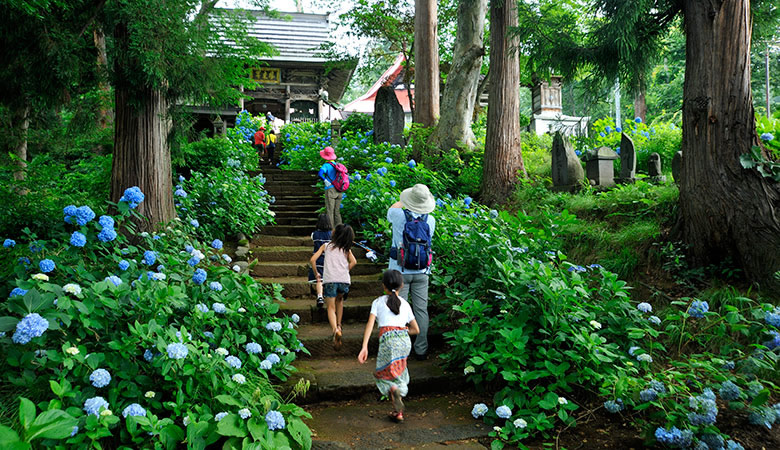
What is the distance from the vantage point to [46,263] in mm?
2859

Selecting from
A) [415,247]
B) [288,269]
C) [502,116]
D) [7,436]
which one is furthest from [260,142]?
[7,436]

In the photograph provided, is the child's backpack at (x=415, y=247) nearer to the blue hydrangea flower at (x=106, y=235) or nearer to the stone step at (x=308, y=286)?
the stone step at (x=308, y=286)

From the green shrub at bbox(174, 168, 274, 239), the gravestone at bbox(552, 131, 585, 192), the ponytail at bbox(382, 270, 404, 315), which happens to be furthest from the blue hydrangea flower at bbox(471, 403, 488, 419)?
the gravestone at bbox(552, 131, 585, 192)

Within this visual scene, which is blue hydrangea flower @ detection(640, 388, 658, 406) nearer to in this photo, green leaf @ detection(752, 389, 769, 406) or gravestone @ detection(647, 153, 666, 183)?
green leaf @ detection(752, 389, 769, 406)

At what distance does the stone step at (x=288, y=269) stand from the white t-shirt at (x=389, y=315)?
2.42m

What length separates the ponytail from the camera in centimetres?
343

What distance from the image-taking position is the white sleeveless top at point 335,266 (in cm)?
447

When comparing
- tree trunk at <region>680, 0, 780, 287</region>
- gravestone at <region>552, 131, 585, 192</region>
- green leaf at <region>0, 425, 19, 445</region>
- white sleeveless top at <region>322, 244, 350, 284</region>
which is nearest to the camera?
green leaf at <region>0, 425, 19, 445</region>

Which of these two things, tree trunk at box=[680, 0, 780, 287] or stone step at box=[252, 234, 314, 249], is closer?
tree trunk at box=[680, 0, 780, 287]

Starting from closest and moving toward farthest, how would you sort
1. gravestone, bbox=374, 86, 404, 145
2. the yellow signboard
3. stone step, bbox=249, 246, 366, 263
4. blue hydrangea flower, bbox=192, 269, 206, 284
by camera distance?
blue hydrangea flower, bbox=192, 269, 206, 284, stone step, bbox=249, 246, 366, 263, gravestone, bbox=374, 86, 404, 145, the yellow signboard

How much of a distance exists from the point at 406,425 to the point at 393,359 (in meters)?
0.48

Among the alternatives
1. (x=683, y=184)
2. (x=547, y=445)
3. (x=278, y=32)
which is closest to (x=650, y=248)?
(x=683, y=184)

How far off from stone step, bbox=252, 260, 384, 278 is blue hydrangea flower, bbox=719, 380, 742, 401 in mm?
3952

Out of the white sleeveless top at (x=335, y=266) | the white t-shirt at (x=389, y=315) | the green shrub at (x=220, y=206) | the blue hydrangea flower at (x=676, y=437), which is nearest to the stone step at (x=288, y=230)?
the green shrub at (x=220, y=206)
